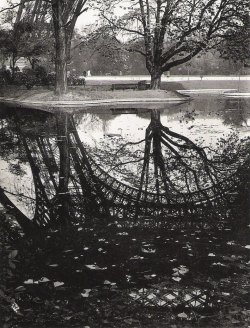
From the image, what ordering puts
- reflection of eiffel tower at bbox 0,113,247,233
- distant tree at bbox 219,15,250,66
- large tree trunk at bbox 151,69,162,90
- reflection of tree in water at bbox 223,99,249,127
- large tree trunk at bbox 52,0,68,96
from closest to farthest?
reflection of eiffel tower at bbox 0,113,247,233 → reflection of tree in water at bbox 223,99,249,127 → large tree trunk at bbox 52,0,68,96 → distant tree at bbox 219,15,250,66 → large tree trunk at bbox 151,69,162,90

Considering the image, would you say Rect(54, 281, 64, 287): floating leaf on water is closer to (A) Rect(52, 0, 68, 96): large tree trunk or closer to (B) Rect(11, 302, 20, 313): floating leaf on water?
(B) Rect(11, 302, 20, 313): floating leaf on water

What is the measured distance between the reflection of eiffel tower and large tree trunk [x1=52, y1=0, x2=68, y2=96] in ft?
60.5

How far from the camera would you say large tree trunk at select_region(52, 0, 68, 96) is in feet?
95.0

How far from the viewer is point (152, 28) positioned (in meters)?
31.0

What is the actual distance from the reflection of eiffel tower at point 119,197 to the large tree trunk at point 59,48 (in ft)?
60.5

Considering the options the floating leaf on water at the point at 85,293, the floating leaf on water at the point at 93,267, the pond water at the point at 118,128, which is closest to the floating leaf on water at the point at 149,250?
the floating leaf on water at the point at 93,267

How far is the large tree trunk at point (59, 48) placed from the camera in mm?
28969

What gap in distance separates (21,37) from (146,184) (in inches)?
1179

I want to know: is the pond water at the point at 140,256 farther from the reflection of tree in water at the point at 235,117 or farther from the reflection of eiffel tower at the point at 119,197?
the reflection of tree in water at the point at 235,117

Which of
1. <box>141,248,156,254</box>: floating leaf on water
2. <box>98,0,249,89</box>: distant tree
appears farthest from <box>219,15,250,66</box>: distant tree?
<box>141,248,156,254</box>: floating leaf on water

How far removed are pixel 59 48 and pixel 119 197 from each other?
73.6 ft

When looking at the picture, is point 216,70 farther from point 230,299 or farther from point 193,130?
point 230,299

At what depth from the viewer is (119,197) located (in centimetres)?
954

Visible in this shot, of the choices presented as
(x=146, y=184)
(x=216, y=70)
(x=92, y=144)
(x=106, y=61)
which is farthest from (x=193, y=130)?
(x=216, y=70)
